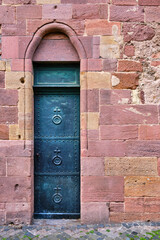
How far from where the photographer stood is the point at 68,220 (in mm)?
3152

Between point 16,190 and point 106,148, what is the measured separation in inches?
66.0

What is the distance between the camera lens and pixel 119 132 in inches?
120

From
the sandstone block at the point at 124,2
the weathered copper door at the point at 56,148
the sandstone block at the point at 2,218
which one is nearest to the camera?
the sandstone block at the point at 2,218

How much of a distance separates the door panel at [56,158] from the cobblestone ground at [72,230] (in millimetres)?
295

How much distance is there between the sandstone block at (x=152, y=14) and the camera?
3.08 metres

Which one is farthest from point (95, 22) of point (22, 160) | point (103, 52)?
point (22, 160)

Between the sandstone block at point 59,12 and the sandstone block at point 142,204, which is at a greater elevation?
the sandstone block at point 59,12

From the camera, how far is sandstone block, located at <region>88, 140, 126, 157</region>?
119 inches

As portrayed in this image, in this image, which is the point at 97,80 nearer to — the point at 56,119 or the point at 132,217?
the point at 56,119

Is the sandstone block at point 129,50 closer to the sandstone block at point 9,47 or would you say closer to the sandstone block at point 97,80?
the sandstone block at point 97,80

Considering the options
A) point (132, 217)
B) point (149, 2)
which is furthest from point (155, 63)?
point (132, 217)

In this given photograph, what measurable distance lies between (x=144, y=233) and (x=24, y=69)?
10.7ft

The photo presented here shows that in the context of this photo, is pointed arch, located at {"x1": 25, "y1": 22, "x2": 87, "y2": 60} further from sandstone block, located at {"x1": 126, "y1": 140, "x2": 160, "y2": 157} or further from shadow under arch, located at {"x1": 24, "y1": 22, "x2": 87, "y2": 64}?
sandstone block, located at {"x1": 126, "y1": 140, "x2": 160, "y2": 157}

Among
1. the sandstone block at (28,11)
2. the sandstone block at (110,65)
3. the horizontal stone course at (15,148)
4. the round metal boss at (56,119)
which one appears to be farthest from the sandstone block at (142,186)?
the sandstone block at (28,11)
